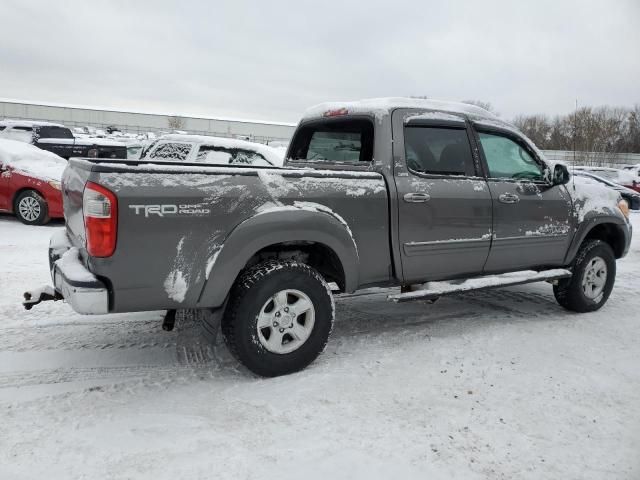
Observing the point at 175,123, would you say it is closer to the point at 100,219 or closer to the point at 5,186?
the point at 5,186

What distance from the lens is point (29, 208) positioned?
368 inches

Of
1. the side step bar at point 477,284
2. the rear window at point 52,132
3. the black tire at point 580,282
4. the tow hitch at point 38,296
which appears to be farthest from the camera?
the rear window at point 52,132

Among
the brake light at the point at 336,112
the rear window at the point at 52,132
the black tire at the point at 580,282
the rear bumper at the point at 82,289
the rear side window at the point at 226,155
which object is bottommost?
the black tire at the point at 580,282

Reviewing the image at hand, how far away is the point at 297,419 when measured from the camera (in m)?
3.01

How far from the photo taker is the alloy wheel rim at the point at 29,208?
934 cm

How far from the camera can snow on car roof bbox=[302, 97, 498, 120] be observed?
13.6 feet

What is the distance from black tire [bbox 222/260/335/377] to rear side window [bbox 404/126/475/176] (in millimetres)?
1257

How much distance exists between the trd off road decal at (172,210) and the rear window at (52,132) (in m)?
18.1

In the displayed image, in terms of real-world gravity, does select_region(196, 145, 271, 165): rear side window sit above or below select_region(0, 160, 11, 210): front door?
above

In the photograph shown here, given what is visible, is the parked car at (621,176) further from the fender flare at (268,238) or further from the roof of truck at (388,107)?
the fender flare at (268,238)

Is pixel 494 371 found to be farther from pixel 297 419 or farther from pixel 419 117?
pixel 419 117

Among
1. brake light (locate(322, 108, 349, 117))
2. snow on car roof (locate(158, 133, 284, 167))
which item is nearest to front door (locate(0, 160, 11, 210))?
snow on car roof (locate(158, 133, 284, 167))

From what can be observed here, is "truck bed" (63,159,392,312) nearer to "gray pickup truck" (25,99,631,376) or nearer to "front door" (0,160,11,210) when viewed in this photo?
"gray pickup truck" (25,99,631,376)

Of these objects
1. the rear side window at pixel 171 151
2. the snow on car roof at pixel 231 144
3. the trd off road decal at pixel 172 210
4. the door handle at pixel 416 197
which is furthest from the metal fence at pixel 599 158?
the trd off road decal at pixel 172 210
